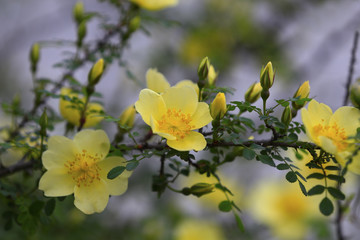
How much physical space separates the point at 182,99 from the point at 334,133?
1.09ft

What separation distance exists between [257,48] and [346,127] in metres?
2.51

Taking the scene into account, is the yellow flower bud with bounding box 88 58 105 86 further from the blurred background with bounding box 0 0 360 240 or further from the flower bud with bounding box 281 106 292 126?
the blurred background with bounding box 0 0 360 240

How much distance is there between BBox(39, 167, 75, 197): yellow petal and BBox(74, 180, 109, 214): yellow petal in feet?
0.08

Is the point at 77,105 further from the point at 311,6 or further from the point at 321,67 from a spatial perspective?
the point at 311,6

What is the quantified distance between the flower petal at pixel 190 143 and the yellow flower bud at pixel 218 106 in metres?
0.05

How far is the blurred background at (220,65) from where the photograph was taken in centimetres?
235

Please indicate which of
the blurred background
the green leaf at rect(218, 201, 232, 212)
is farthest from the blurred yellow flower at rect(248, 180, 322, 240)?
the green leaf at rect(218, 201, 232, 212)

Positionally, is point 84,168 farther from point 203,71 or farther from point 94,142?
point 203,71

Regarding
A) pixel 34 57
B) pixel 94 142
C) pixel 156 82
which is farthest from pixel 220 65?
pixel 94 142

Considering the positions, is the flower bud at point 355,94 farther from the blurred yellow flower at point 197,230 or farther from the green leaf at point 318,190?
the blurred yellow flower at point 197,230

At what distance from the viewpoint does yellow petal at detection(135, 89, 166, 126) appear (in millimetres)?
922

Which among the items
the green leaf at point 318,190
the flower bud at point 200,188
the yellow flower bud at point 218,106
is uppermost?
the yellow flower bud at point 218,106

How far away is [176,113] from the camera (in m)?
0.97

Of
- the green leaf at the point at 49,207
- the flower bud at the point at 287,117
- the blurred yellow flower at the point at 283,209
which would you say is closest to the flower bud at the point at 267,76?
the flower bud at the point at 287,117
